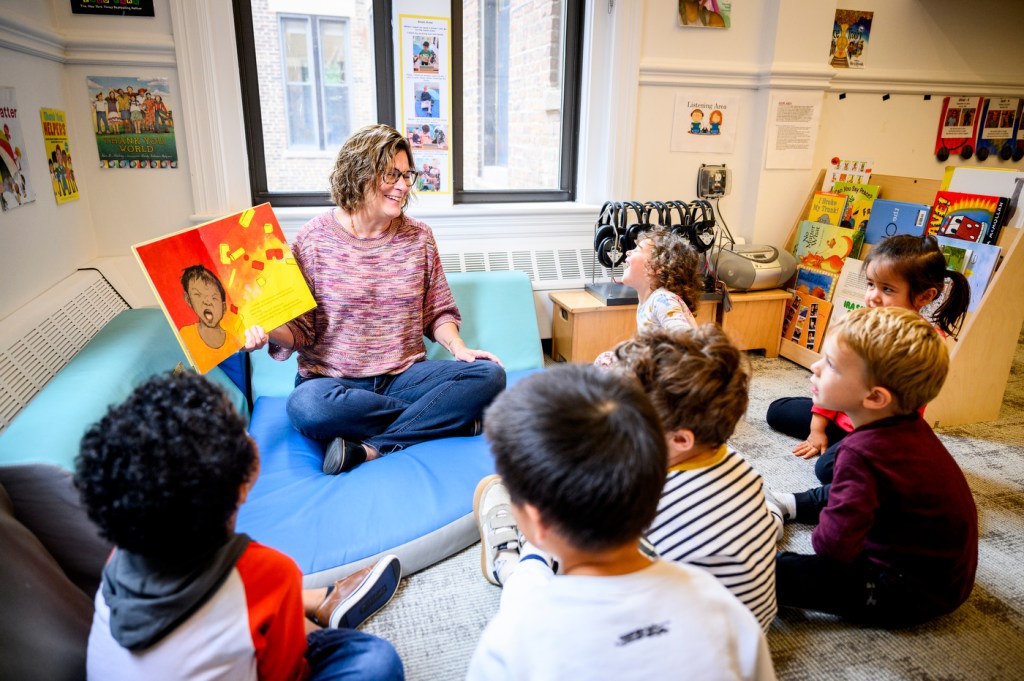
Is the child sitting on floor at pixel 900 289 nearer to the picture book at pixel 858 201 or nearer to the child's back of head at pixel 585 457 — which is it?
the picture book at pixel 858 201

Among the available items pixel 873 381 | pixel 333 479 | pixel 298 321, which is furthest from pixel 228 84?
pixel 873 381

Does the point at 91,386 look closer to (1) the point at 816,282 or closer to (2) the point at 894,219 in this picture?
(1) the point at 816,282

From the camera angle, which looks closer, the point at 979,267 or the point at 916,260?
the point at 916,260

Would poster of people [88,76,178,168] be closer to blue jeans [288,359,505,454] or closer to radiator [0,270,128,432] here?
radiator [0,270,128,432]

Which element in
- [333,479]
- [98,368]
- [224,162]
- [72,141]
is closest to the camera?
[98,368]

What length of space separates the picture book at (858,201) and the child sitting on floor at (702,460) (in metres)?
2.28

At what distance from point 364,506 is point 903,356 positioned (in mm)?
1325

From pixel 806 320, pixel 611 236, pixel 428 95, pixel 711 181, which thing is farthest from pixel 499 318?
pixel 806 320

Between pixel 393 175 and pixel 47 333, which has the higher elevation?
pixel 393 175

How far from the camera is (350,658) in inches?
42.1

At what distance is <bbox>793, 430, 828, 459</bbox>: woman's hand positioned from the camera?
87.1 inches

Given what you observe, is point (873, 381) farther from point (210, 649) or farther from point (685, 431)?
point (210, 649)

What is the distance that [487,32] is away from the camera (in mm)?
3150

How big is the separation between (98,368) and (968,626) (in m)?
2.21
